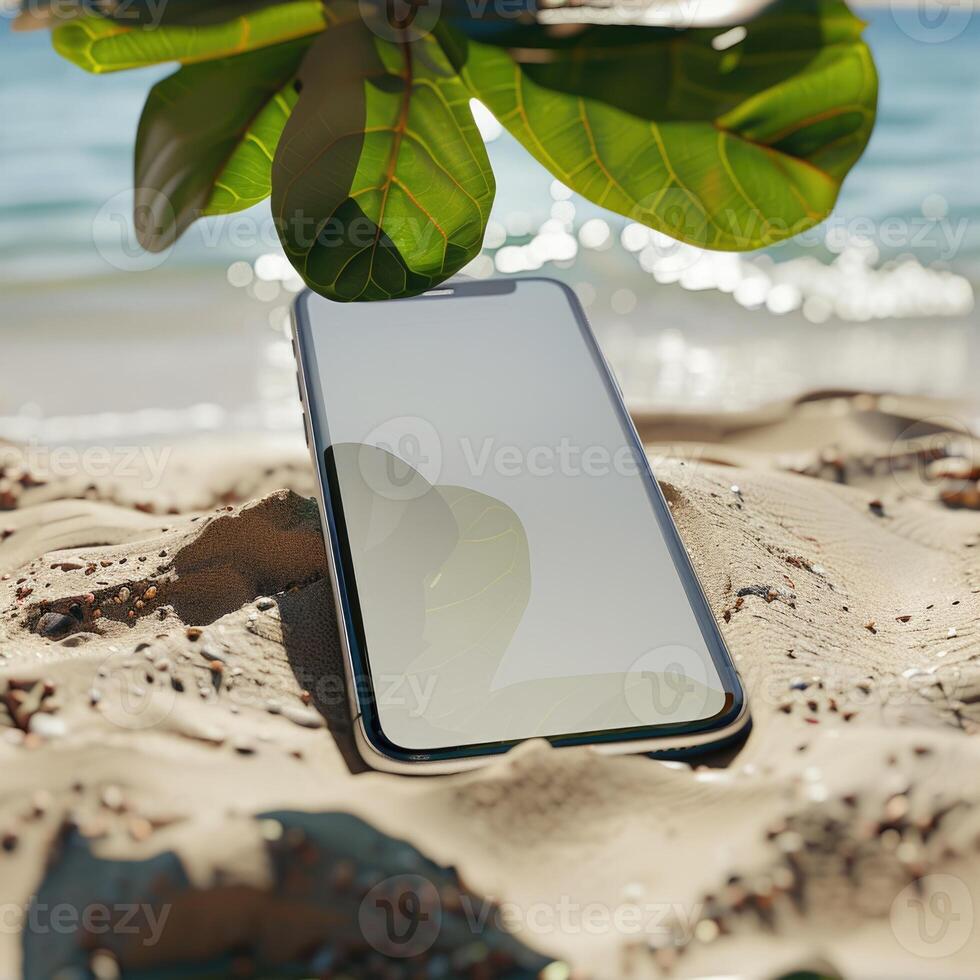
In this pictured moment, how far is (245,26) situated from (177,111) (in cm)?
8

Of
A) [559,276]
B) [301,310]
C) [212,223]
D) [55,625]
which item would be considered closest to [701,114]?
[301,310]

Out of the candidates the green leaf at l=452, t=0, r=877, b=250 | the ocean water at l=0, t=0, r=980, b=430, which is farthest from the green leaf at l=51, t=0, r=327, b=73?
the ocean water at l=0, t=0, r=980, b=430

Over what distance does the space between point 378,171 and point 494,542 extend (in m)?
0.45

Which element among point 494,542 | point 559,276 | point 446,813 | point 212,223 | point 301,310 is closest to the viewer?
point 446,813

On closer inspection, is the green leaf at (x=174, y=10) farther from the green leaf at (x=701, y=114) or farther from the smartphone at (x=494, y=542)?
the smartphone at (x=494, y=542)

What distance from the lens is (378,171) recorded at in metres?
0.73

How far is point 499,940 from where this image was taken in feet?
2.32

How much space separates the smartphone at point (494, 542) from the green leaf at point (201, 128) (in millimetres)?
400

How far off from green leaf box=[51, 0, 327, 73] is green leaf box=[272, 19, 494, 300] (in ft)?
0.07

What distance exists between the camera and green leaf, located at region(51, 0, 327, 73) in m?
0.65

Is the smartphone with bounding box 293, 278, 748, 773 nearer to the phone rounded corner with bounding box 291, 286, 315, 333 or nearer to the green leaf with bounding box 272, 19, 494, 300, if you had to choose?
the phone rounded corner with bounding box 291, 286, 315, 333

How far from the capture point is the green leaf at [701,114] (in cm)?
61

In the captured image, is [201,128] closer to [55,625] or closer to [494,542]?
[494,542]

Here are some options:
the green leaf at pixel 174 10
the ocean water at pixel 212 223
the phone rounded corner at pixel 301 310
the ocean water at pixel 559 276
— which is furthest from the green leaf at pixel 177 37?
the ocean water at pixel 212 223
